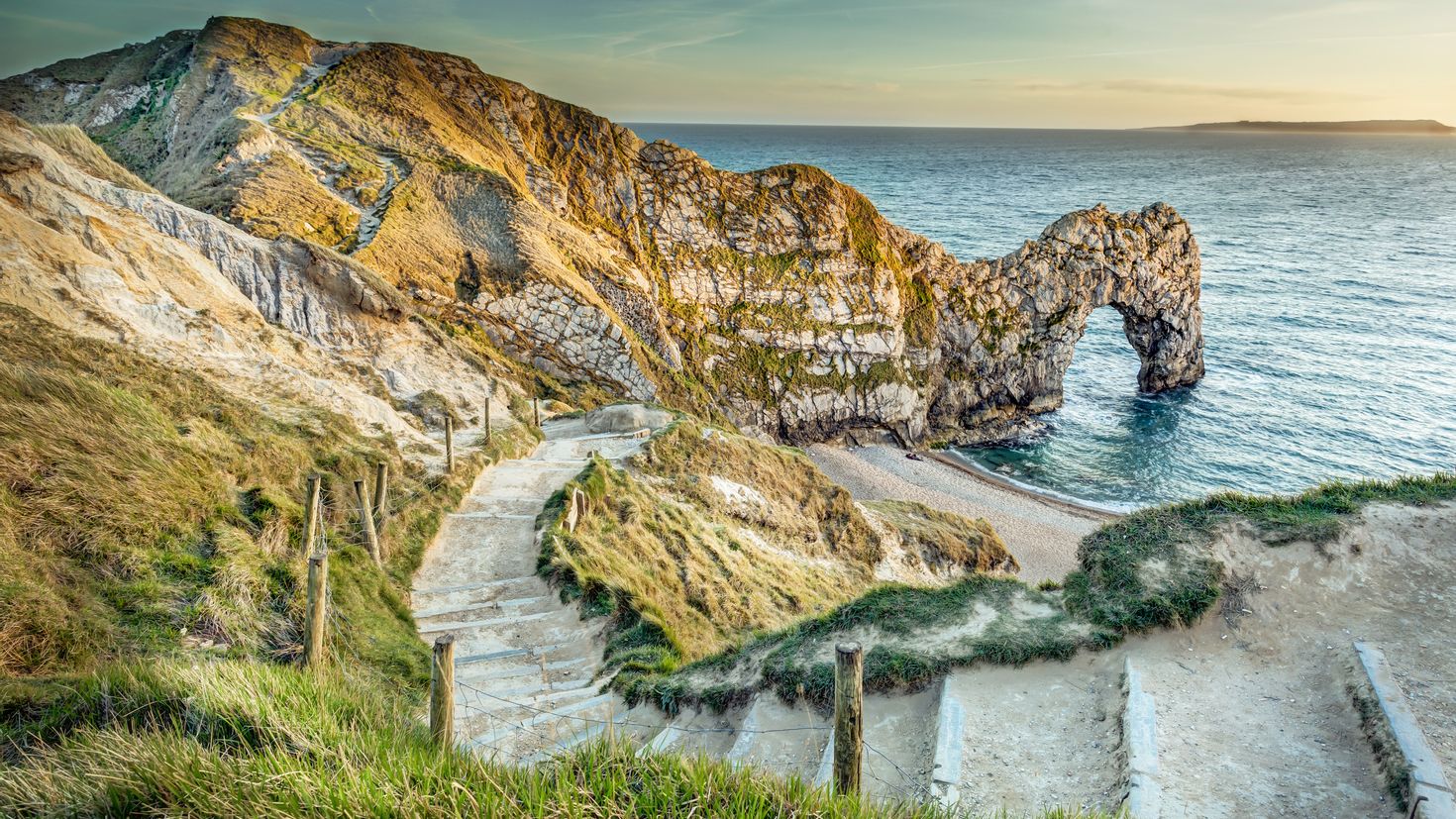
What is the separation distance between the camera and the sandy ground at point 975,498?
35.4 m

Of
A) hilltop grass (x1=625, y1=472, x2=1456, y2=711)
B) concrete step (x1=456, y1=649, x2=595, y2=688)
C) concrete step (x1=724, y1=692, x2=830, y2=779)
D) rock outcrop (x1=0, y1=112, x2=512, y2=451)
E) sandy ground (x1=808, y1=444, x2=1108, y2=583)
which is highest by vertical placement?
rock outcrop (x1=0, y1=112, x2=512, y2=451)

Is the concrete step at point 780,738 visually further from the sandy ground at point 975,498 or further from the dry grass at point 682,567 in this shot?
the sandy ground at point 975,498

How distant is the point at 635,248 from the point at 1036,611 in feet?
137

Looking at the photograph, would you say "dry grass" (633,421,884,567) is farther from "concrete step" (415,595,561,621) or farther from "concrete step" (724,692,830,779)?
"concrete step" (724,692,830,779)

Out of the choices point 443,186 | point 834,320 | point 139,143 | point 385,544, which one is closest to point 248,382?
point 385,544

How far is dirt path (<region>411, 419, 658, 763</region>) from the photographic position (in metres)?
10.6

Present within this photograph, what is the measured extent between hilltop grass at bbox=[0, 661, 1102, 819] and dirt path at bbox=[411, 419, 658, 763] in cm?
248

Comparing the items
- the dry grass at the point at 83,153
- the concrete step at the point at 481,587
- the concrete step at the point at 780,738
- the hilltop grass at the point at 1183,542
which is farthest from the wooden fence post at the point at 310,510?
the dry grass at the point at 83,153

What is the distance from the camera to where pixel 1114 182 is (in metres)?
174

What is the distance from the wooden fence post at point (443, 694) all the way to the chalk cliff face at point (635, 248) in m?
31.5

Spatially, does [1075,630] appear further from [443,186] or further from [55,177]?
[443,186]

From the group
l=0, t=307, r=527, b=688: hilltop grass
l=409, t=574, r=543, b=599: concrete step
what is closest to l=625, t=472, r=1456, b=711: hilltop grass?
l=409, t=574, r=543, b=599: concrete step

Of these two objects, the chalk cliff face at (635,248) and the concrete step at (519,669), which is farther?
the chalk cliff face at (635,248)

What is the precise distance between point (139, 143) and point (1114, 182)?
187001 millimetres
